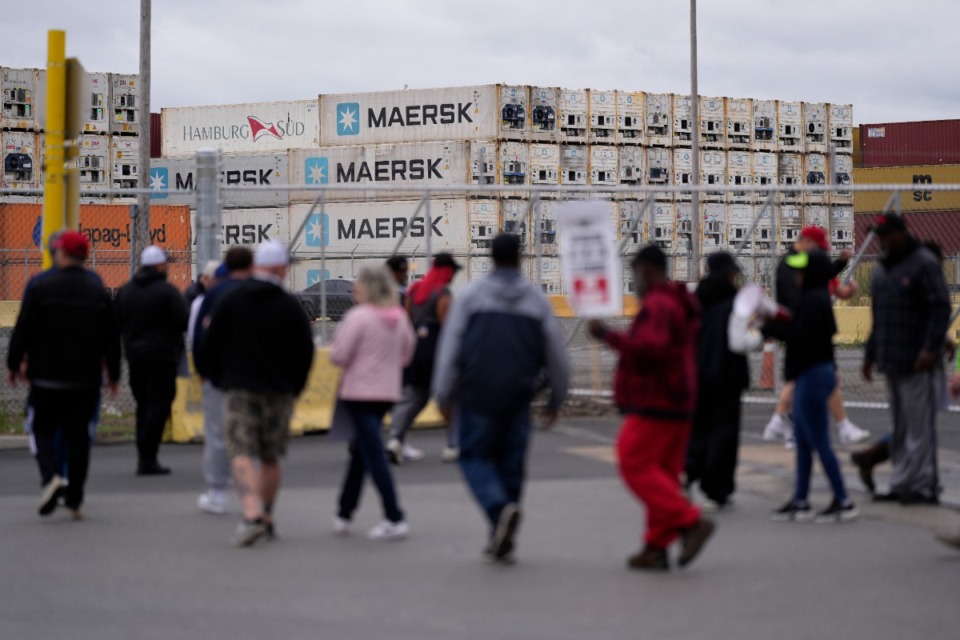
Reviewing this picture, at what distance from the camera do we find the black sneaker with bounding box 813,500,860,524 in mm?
9688

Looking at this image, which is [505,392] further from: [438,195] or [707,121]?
[707,121]

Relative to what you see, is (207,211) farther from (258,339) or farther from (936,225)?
(936,225)

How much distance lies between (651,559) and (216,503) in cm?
352

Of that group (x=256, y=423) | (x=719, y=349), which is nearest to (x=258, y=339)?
(x=256, y=423)

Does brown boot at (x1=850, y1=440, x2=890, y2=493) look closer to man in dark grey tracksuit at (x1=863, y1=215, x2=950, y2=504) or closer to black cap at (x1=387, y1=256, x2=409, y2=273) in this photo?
man in dark grey tracksuit at (x1=863, y1=215, x2=950, y2=504)

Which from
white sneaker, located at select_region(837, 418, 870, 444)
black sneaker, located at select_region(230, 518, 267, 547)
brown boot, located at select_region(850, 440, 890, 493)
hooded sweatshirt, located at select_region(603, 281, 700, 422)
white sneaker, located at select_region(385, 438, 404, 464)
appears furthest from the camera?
white sneaker, located at select_region(837, 418, 870, 444)

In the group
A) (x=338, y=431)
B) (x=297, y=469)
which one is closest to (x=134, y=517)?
(x=338, y=431)

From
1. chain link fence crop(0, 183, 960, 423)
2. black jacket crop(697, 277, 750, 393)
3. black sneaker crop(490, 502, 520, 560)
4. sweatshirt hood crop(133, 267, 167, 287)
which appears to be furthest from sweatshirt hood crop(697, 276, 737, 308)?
chain link fence crop(0, 183, 960, 423)

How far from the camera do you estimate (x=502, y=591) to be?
24.8ft

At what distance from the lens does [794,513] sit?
385 inches

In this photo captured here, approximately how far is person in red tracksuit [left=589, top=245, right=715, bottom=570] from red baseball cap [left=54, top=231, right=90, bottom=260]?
4.05 meters

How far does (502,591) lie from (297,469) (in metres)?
5.62

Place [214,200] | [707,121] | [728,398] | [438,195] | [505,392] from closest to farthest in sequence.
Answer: [505,392], [728,398], [214,200], [438,195], [707,121]

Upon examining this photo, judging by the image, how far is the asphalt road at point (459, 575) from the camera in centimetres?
681
